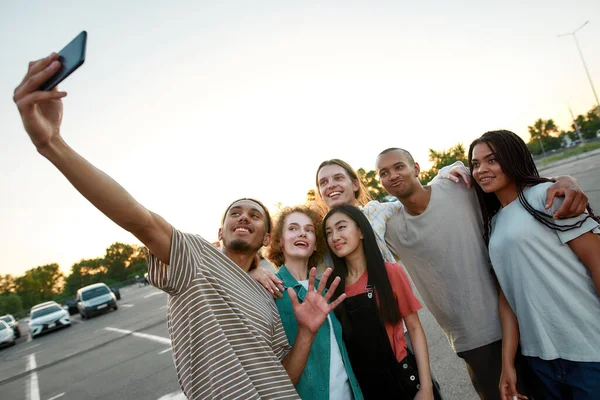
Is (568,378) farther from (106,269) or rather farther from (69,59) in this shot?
(106,269)

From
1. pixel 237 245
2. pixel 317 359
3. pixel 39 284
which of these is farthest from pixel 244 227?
pixel 39 284

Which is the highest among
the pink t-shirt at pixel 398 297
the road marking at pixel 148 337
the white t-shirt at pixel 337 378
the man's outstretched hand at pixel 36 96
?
the man's outstretched hand at pixel 36 96

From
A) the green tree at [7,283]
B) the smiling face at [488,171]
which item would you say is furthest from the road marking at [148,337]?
the green tree at [7,283]

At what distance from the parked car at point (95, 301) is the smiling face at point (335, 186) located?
19234mm

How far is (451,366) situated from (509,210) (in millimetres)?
2479

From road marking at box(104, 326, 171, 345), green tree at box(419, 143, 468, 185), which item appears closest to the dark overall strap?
road marking at box(104, 326, 171, 345)

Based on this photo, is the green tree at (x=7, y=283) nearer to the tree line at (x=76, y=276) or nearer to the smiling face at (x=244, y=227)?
the tree line at (x=76, y=276)

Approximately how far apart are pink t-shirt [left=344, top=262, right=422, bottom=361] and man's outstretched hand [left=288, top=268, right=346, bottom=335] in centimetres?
31

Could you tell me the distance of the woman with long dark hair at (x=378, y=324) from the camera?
1.88 m

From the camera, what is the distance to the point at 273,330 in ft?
5.99

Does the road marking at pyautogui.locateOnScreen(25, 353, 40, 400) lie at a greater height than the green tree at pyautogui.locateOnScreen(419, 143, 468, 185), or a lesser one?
lesser

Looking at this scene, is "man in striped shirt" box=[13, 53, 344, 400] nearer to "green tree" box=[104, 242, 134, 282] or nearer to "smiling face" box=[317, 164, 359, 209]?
"smiling face" box=[317, 164, 359, 209]

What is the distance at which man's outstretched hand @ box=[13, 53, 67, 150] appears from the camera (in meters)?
1.12

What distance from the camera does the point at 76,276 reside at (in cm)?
7712
